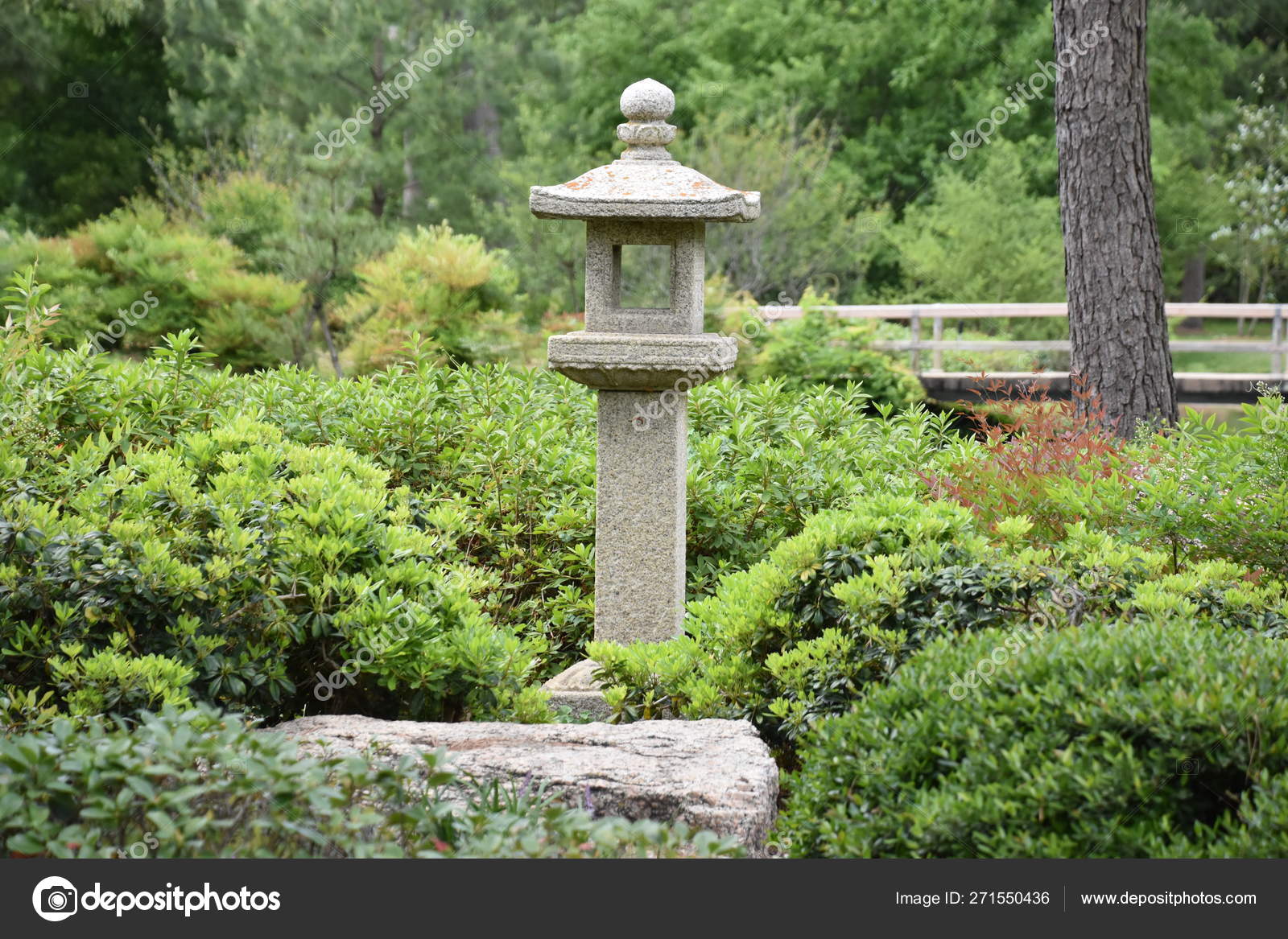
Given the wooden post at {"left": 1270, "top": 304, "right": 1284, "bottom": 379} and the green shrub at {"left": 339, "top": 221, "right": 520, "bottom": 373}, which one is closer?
the green shrub at {"left": 339, "top": 221, "right": 520, "bottom": 373}

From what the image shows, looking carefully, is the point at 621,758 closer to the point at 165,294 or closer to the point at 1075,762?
the point at 1075,762

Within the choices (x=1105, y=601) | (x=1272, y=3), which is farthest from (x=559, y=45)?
(x=1105, y=601)

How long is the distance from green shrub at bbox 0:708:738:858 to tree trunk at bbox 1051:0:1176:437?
229 inches

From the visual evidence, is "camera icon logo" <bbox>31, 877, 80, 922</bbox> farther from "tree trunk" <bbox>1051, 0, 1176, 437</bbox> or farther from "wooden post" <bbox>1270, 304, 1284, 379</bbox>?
"wooden post" <bbox>1270, 304, 1284, 379</bbox>

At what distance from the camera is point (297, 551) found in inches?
→ 156

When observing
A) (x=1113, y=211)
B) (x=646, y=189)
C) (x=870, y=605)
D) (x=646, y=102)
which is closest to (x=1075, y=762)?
(x=870, y=605)

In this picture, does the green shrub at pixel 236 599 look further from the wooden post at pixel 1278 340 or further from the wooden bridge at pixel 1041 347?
the wooden post at pixel 1278 340

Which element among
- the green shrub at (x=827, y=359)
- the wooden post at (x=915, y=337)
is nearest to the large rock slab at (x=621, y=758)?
the green shrub at (x=827, y=359)

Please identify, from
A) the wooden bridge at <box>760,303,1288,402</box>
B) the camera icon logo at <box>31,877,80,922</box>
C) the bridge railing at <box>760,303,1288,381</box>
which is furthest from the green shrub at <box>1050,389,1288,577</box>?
the wooden bridge at <box>760,303,1288,402</box>

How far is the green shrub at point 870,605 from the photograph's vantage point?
12.3 feet

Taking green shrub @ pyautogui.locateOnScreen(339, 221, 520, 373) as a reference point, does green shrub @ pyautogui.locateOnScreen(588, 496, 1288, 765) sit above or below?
below

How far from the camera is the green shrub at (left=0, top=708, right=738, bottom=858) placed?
254cm

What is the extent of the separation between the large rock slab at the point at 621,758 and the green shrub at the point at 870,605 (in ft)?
1.13

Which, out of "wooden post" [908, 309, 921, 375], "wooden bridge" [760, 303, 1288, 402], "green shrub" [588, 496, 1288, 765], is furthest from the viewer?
"wooden post" [908, 309, 921, 375]
